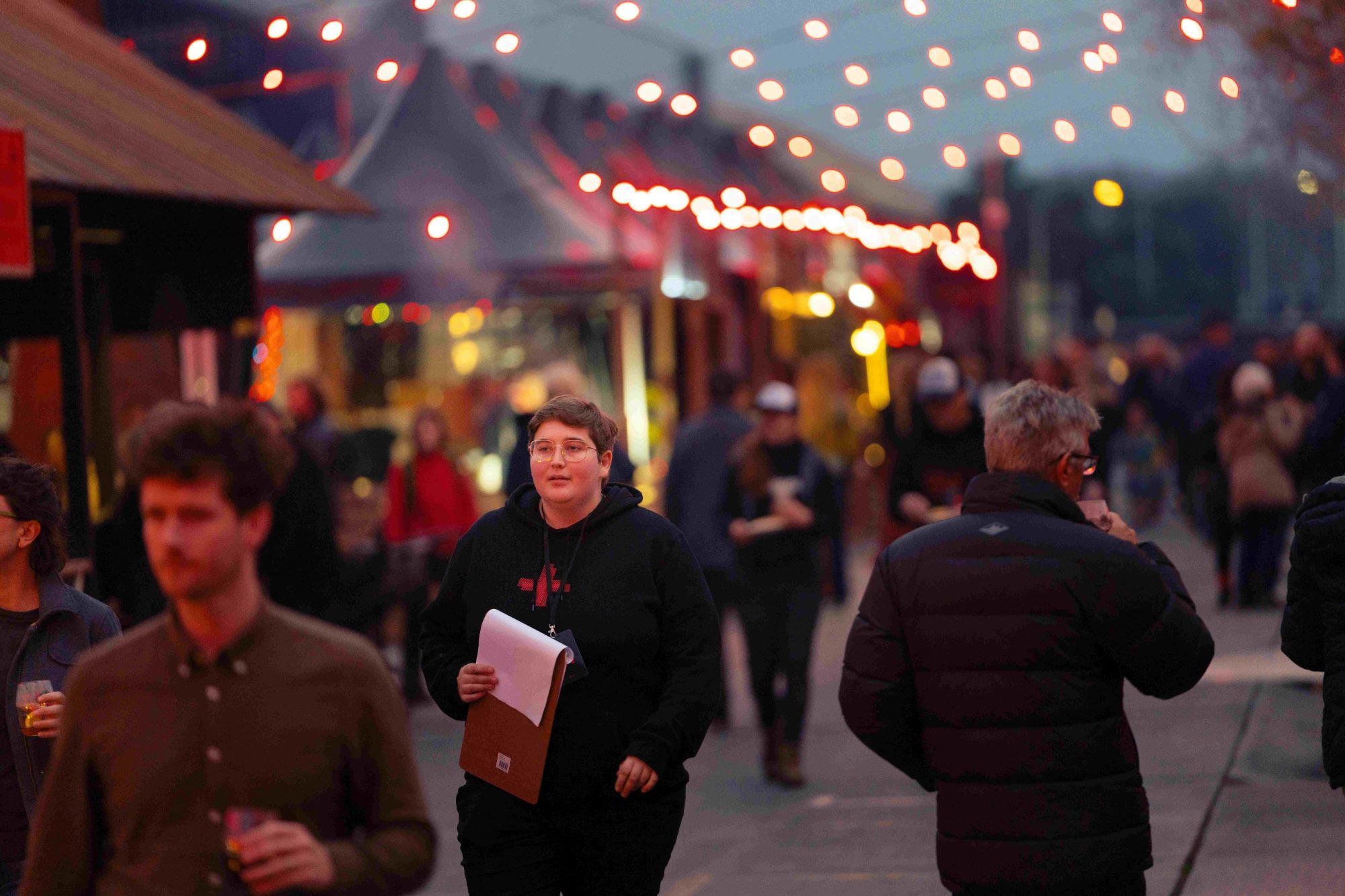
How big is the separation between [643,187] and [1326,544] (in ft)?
37.2

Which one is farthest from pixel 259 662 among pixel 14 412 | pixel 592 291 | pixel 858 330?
pixel 858 330

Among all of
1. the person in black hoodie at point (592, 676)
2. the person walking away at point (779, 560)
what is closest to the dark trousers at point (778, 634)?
the person walking away at point (779, 560)

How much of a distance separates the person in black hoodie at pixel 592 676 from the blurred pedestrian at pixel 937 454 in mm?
4123

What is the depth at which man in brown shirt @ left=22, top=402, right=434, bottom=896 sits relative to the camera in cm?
271

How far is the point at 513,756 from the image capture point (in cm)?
431

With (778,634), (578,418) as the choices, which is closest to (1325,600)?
(578,418)

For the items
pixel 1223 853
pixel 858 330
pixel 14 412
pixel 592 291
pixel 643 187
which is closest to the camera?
pixel 1223 853

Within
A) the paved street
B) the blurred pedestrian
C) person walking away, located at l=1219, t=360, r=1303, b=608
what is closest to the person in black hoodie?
the paved street

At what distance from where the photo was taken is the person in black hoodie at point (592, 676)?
171 inches

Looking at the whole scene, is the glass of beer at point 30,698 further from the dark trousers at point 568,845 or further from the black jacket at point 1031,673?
the black jacket at point 1031,673

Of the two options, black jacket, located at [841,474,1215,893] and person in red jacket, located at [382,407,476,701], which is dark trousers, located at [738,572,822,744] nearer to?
person in red jacket, located at [382,407,476,701]

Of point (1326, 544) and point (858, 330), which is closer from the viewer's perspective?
point (1326, 544)

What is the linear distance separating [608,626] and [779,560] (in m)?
4.67

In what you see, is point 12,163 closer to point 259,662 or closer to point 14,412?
point 14,412
